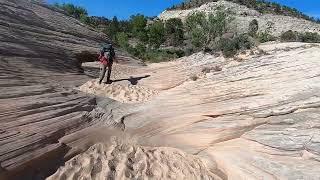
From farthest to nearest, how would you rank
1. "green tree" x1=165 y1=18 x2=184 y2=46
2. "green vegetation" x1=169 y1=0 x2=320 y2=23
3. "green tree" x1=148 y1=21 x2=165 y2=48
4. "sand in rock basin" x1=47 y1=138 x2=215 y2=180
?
1. "green vegetation" x1=169 y1=0 x2=320 y2=23
2. "green tree" x1=165 y1=18 x2=184 y2=46
3. "green tree" x1=148 y1=21 x2=165 y2=48
4. "sand in rock basin" x1=47 y1=138 x2=215 y2=180

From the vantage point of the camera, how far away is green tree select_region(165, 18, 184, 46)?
53906 millimetres

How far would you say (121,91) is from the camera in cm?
1494

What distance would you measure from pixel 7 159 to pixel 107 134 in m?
3.17

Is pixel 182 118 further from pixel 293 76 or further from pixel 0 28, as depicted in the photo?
pixel 0 28

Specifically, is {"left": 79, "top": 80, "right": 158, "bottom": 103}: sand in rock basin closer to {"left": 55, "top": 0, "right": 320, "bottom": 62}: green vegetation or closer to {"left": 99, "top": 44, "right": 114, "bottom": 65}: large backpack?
{"left": 99, "top": 44, "right": 114, "bottom": 65}: large backpack

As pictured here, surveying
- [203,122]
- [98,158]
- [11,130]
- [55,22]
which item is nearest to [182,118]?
[203,122]

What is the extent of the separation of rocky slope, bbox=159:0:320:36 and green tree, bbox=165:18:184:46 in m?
5.67

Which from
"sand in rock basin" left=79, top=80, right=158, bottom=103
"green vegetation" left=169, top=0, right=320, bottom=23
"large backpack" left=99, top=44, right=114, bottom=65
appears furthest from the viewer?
"green vegetation" left=169, top=0, right=320, bottom=23

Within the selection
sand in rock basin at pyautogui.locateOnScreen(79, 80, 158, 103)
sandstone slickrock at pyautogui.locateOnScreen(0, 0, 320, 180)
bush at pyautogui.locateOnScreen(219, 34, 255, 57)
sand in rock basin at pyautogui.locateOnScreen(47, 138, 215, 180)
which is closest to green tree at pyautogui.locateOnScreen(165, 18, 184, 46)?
bush at pyautogui.locateOnScreen(219, 34, 255, 57)

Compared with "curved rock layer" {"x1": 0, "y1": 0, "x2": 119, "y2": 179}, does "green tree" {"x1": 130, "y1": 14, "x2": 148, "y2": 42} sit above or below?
above

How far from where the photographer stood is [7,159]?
868 cm

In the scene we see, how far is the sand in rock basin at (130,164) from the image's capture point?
9.57m

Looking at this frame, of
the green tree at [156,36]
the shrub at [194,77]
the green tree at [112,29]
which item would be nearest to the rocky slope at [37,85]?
the shrub at [194,77]

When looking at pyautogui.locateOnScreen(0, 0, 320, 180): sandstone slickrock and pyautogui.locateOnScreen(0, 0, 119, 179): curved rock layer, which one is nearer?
pyautogui.locateOnScreen(0, 0, 119, 179): curved rock layer
